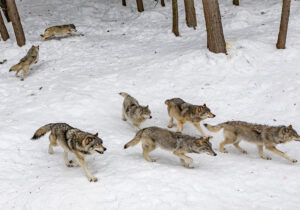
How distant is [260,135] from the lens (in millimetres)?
8359

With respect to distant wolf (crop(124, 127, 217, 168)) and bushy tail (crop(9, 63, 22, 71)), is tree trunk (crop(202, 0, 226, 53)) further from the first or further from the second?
bushy tail (crop(9, 63, 22, 71))

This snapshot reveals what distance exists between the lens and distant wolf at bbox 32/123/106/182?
22.9 ft

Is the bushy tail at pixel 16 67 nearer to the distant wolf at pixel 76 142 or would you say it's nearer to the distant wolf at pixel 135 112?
the distant wolf at pixel 135 112

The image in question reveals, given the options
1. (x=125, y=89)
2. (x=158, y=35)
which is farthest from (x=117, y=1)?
(x=125, y=89)

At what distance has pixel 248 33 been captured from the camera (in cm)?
1612

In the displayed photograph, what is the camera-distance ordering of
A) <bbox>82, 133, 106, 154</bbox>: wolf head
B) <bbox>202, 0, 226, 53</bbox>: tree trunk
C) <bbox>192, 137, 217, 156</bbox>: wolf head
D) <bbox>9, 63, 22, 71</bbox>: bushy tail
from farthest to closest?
<bbox>9, 63, 22, 71</bbox>: bushy tail, <bbox>202, 0, 226, 53</bbox>: tree trunk, <bbox>192, 137, 217, 156</bbox>: wolf head, <bbox>82, 133, 106, 154</bbox>: wolf head

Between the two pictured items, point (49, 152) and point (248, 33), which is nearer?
point (49, 152)

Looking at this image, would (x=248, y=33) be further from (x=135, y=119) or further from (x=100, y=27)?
(x=100, y=27)

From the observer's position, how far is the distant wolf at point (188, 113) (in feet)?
30.9

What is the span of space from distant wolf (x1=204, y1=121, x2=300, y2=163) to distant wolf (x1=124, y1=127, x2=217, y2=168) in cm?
131

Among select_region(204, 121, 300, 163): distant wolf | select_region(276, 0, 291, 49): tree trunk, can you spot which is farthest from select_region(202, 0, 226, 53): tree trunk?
select_region(204, 121, 300, 163): distant wolf

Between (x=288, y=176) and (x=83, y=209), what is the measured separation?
192 inches

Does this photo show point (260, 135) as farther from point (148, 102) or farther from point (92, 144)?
point (148, 102)

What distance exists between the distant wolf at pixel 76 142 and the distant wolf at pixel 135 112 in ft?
8.68
